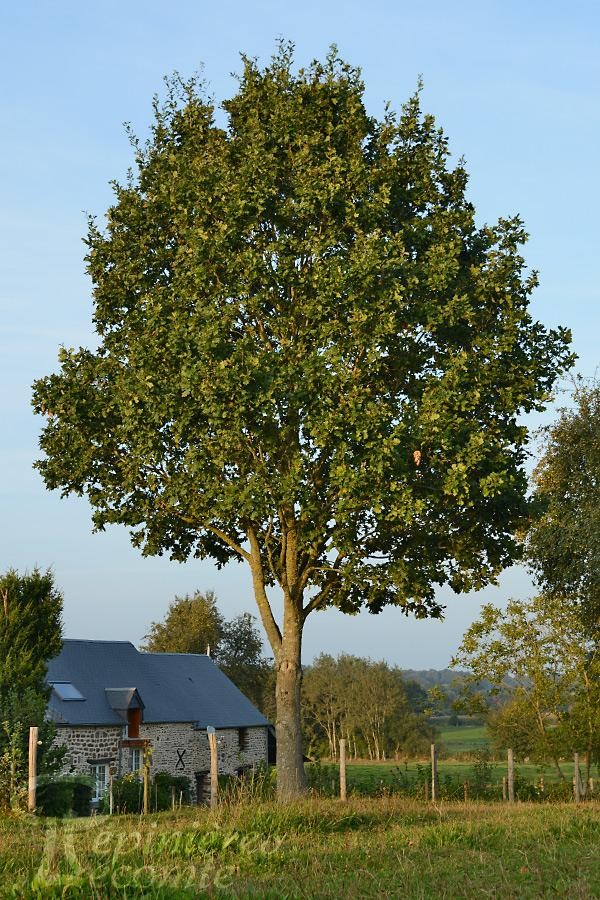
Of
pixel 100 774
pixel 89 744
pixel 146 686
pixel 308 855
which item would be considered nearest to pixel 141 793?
pixel 89 744

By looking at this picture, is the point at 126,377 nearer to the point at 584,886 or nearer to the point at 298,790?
the point at 298,790

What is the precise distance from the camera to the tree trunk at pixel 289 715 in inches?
905

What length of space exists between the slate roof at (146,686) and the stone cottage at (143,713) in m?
0.05

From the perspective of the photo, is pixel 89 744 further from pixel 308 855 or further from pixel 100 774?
pixel 308 855

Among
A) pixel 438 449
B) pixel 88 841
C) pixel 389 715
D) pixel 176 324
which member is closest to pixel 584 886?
pixel 88 841

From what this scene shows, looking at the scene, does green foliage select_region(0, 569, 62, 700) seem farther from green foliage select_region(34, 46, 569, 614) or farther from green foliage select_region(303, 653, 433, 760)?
green foliage select_region(303, 653, 433, 760)

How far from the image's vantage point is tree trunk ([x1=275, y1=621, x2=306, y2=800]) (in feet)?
75.4

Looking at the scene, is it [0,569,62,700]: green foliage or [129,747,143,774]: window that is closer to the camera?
[0,569,62,700]: green foliage

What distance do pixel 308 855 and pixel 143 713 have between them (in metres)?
33.6

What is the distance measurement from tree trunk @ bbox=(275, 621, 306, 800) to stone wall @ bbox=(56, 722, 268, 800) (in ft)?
56.3

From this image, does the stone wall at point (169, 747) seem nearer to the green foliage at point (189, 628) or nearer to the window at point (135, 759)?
the window at point (135, 759)

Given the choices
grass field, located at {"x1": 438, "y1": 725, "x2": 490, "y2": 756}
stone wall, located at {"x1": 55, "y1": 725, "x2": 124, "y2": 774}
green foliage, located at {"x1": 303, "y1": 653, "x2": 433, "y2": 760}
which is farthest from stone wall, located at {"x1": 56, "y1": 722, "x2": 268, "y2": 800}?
grass field, located at {"x1": 438, "y1": 725, "x2": 490, "y2": 756}

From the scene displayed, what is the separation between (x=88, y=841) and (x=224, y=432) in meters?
9.93

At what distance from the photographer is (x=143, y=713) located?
149ft
